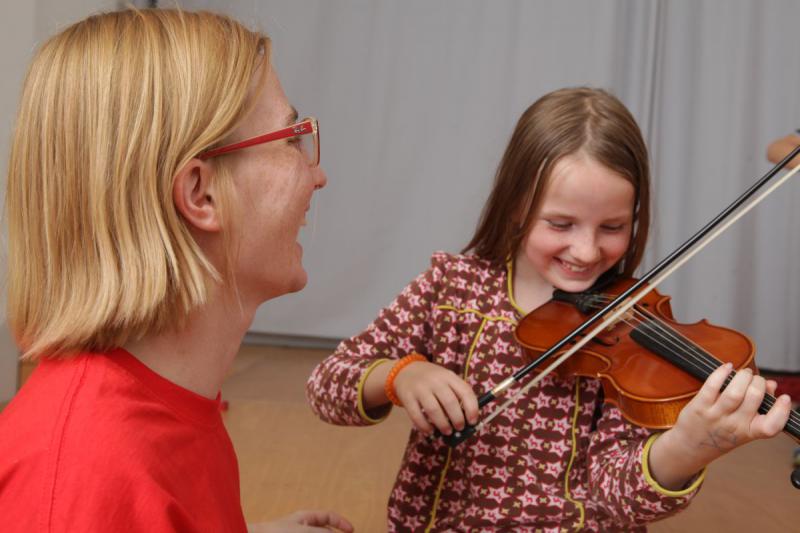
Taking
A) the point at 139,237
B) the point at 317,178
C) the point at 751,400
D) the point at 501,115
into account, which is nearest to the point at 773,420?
the point at 751,400

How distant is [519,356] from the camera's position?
1.33m

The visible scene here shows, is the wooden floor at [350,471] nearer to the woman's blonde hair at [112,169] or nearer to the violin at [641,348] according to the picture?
the violin at [641,348]

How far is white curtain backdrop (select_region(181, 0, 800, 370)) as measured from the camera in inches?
133

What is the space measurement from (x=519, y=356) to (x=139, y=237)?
687 mm

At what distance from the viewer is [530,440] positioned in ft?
4.28

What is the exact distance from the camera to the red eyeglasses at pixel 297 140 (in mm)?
848

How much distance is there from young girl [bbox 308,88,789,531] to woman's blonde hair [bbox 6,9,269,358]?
47 cm

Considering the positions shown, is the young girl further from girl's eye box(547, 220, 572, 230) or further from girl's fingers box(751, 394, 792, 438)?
girl's fingers box(751, 394, 792, 438)

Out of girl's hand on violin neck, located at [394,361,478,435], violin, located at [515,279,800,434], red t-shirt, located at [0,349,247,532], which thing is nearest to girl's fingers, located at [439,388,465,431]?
girl's hand on violin neck, located at [394,361,478,435]

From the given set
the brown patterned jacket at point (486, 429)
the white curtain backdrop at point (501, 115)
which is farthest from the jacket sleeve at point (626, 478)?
the white curtain backdrop at point (501, 115)

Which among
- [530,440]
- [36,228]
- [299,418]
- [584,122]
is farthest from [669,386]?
[299,418]

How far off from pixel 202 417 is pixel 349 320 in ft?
8.88

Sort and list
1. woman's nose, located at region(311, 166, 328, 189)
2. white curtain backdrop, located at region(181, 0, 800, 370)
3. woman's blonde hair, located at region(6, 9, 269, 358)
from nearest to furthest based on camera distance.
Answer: woman's blonde hair, located at region(6, 9, 269, 358)
woman's nose, located at region(311, 166, 328, 189)
white curtain backdrop, located at region(181, 0, 800, 370)

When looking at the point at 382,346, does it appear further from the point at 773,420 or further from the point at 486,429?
the point at 773,420
